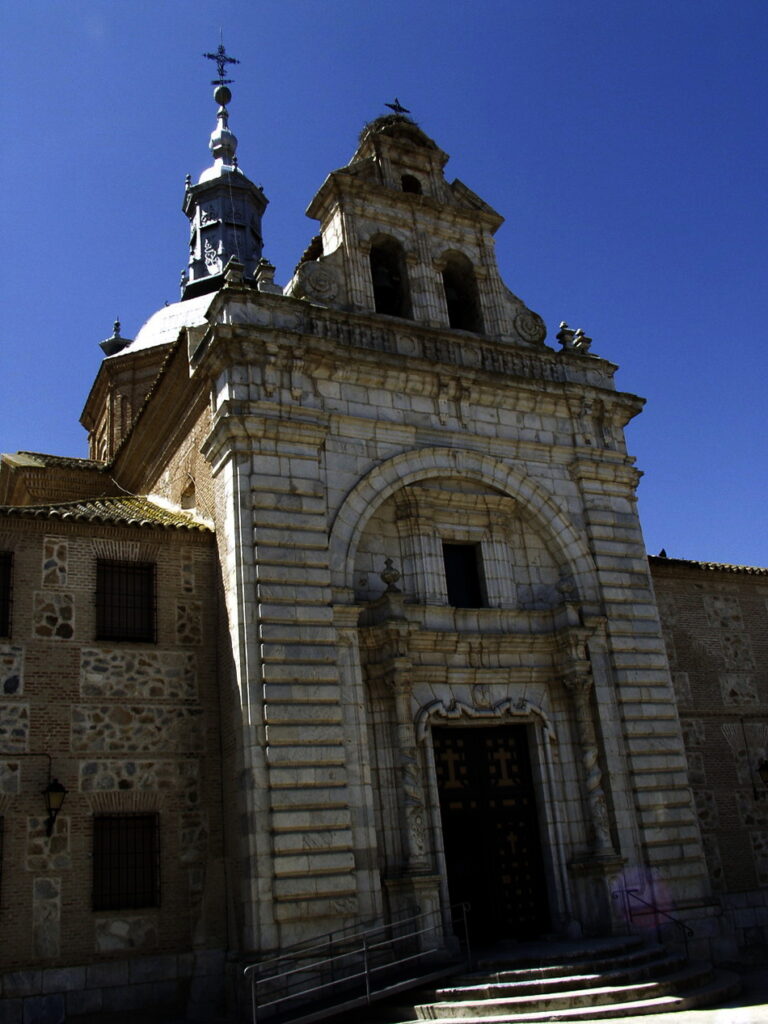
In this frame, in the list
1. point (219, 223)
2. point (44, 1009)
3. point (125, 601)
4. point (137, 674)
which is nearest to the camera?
point (44, 1009)

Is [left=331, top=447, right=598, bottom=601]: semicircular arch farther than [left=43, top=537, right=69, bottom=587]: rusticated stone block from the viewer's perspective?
Yes

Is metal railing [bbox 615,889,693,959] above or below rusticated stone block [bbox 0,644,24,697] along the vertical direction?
below

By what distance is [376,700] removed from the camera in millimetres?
14352

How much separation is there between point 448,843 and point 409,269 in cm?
973

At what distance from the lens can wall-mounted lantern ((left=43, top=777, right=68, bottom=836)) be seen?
12562 mm

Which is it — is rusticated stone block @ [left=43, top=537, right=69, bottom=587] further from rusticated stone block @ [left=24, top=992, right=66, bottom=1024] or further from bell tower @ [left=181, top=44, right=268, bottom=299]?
bell tower @ [left=181, top=44, right=268, bottom=299]

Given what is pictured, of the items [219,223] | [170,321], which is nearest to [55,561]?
[170,321]

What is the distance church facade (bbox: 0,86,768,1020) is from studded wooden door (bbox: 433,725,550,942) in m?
0.04

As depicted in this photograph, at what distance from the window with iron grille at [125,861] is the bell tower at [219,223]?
68.3 ft

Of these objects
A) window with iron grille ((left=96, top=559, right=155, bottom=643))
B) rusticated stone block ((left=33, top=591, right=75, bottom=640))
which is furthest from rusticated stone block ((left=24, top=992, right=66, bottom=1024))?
window with iron grille ((left=96, top=559, right=155, bottom=643))

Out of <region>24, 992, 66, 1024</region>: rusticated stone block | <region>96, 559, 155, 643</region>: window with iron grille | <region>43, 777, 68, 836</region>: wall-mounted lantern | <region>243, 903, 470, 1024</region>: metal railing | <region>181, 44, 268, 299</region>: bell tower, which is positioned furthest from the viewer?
<region>181, 44, 268, 299</region>: bell tower

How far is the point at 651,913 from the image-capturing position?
47.8 ft

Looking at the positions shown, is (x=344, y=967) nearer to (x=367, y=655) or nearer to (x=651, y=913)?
(x=367, y=655)

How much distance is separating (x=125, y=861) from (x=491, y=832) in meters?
5.25
